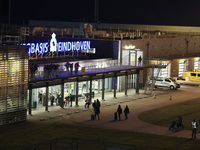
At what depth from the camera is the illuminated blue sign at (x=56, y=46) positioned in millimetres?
45312

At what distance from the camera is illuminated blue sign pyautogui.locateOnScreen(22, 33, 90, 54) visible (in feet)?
149

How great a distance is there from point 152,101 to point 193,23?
4542cm

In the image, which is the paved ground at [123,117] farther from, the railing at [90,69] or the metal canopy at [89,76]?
the railing at [90,69]

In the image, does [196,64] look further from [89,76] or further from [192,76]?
[89,76]

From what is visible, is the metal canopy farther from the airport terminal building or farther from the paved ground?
the paved ground

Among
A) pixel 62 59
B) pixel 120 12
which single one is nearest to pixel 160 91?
pixel 62 59

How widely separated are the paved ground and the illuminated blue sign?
574cm

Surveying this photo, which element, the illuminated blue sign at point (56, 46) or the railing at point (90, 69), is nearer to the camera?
the railing at point (90, 69)

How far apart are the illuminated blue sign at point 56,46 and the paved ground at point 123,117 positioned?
574 cm

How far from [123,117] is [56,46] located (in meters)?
11.7

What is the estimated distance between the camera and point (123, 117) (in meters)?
41.0

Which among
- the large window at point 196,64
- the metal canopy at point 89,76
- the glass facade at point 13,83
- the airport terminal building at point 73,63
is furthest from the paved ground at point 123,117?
the large window at point 196,64

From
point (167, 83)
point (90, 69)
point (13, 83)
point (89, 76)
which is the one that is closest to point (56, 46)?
point (90, 69)

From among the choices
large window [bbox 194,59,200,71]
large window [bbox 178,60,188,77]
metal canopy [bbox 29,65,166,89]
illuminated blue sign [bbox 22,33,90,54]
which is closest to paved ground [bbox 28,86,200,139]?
metal canopy [bbox 29,65,166,89]
